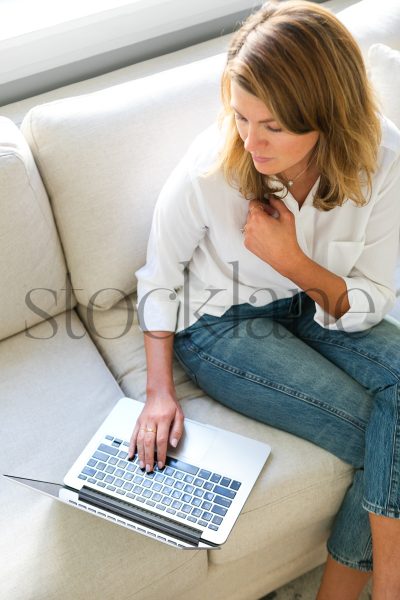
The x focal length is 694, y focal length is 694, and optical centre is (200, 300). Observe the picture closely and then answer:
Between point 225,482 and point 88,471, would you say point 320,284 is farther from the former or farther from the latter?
point 88,471

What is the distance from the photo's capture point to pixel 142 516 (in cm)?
115

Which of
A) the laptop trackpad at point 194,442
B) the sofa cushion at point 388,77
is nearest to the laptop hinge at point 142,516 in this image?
the laptop trackpad at point 194,442

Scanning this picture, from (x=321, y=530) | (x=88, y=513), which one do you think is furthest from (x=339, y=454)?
(x=88, y=513)

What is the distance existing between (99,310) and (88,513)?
48 cm

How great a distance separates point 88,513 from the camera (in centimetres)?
118

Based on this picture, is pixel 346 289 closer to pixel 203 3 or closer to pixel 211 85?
pixel 211 85

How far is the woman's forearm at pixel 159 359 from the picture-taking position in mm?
1317

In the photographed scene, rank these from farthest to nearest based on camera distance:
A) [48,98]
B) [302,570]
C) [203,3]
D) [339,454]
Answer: [203,3]
[48,98]
[302,570]
[339,454]

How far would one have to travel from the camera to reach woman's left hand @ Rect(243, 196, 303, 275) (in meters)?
1.25

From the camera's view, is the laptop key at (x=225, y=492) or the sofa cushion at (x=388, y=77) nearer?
the laptop key at (x=225, y=492)

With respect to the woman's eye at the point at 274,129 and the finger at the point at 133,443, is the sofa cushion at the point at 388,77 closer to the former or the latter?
the woman's eye at the point at 274,129

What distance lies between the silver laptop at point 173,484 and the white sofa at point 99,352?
0.04 metres

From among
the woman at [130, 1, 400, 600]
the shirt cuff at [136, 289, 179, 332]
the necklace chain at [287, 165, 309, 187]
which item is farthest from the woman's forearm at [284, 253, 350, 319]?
the shirt cuff at [136, 289, 179, 332]

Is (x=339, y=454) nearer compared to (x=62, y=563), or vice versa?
(x=62, y=563)
